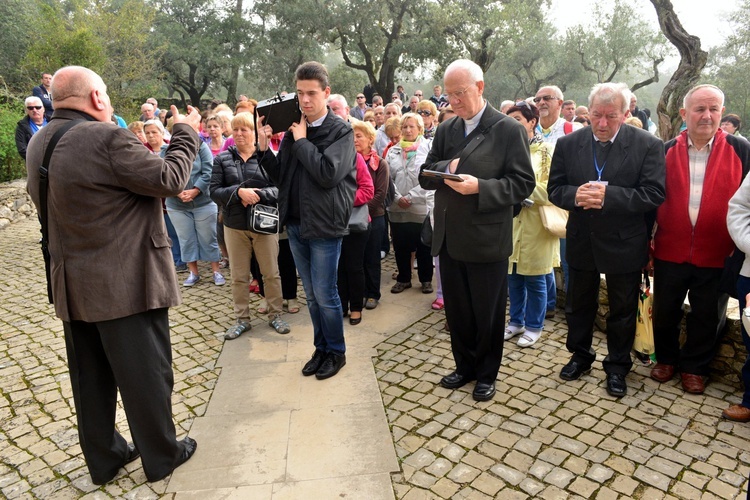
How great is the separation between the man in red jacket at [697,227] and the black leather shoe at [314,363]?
2617mm

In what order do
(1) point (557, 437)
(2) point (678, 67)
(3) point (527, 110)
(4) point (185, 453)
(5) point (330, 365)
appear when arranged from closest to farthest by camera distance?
(4) point (185, 453), (1) point (557, 437), (5) point (330, 365), (3) point (527, 110), (2) point (678, 67)

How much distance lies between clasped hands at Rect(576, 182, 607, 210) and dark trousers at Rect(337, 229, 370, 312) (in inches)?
84.7

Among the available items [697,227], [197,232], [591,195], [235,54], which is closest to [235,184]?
[197,232]

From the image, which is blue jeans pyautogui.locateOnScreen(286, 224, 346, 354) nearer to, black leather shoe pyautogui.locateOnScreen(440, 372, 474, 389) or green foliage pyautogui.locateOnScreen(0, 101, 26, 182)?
black leather shoe pyautogui.locateOnScreen(440, 372, 474, 389)

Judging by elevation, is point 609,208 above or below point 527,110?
below

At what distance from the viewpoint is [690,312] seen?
379cm

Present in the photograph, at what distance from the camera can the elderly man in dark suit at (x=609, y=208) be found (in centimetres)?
346

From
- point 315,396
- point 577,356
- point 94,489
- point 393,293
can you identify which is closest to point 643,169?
point 577,356

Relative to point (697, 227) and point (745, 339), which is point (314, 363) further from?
point (745, 339)

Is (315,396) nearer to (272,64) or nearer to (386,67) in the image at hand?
(386,67)

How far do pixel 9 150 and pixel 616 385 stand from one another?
499 inches

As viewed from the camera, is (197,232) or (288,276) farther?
(197,232)

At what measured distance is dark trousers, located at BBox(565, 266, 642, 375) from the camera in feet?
12.2

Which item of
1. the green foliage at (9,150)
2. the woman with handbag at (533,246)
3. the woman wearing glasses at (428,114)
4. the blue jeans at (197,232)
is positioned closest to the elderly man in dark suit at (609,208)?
the woman with handbag at (533,246)
